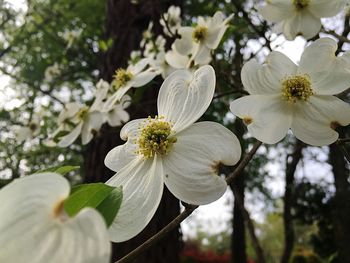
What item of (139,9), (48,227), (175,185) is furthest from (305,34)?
(139,9)

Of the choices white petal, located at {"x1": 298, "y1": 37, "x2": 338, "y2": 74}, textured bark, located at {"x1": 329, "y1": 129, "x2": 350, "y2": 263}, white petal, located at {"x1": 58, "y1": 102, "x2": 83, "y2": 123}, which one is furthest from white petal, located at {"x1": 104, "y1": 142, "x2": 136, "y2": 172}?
textured bark, located at {"x1": 329, "y1": 129, "x2": 350, "y2": 263}

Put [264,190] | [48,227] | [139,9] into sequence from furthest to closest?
1. [264,190]
2. [139,9]
3. [48,227]

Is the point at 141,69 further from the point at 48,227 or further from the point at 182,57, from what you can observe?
the point at 48,227

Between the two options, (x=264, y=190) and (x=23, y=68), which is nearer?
(x=23, y=68)

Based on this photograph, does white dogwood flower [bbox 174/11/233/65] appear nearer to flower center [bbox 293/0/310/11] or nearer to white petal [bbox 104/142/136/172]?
flower center [bbox 293/0/310/11]

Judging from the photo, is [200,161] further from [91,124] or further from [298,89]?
[91,124]

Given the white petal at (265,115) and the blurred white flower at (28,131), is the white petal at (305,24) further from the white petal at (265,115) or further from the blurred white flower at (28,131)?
the blurred white flower at (28,131)

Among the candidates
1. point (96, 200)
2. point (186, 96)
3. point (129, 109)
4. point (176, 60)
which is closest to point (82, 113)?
point (176, 60)
